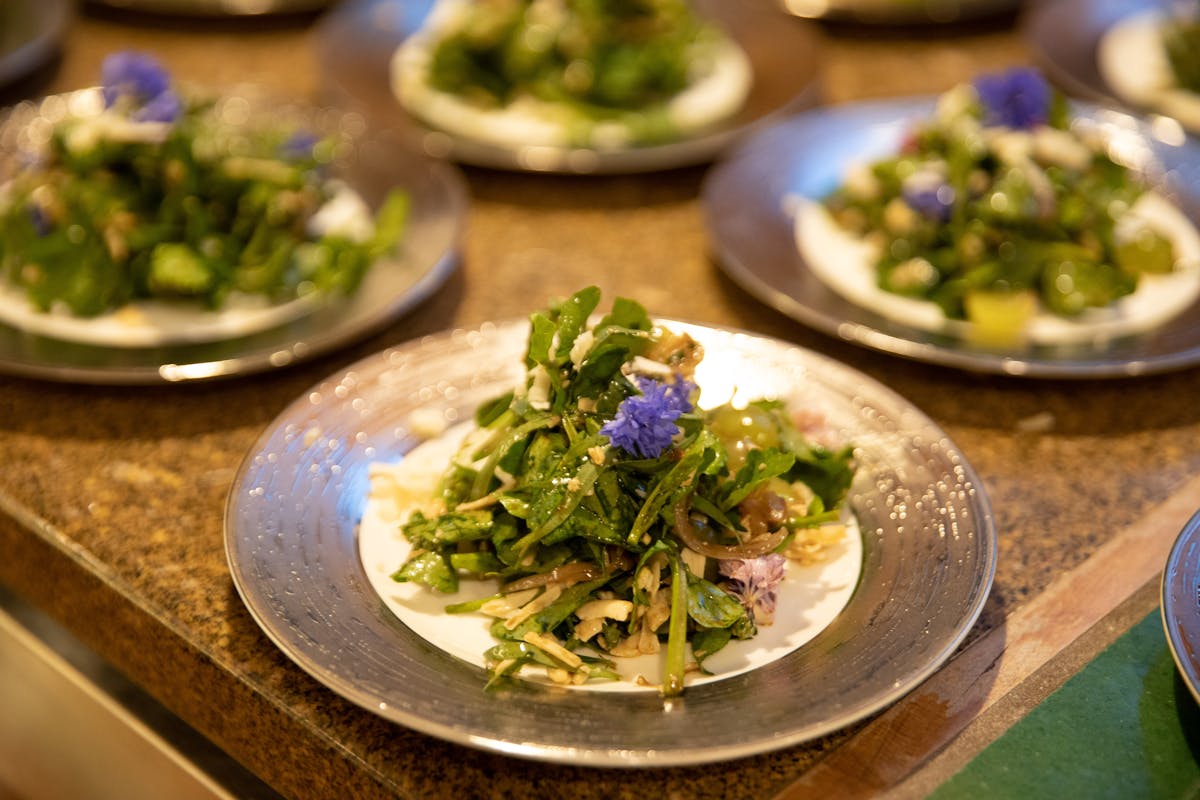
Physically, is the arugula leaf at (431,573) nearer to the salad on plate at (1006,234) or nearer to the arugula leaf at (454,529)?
the arugula leaf at (454,529)

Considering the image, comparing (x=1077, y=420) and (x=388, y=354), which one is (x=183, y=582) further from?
(x=1077, y=420)

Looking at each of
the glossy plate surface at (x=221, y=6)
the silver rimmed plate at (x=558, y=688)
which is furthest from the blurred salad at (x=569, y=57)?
the silver rimmed plate at (x=558, y=688)

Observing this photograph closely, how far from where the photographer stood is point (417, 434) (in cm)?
153

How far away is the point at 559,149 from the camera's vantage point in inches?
87.7

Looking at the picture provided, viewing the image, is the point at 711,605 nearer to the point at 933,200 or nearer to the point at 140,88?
the point at 933,200

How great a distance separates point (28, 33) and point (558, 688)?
214 cm

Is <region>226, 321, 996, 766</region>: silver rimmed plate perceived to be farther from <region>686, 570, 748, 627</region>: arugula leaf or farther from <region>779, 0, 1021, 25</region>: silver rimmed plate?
<region>779, 0, 1021, 25</region>: silver rimmed plate

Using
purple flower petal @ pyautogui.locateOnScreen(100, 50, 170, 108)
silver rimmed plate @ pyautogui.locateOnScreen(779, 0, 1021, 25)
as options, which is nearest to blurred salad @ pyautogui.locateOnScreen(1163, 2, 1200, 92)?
silver rimmed plate @ pyautogui.locateOnScreen(779, 0, 1021, 25)

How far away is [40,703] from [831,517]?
1142 mm

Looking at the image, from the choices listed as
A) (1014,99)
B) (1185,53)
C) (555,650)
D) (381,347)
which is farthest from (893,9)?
(555,650)

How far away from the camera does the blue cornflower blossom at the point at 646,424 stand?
120 centimetres

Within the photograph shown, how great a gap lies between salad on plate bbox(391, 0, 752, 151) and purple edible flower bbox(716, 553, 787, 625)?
1.17 m

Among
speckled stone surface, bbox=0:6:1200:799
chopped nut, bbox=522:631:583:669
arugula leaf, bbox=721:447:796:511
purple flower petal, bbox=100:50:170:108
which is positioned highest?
purple flower petal, bbox=100:50:170:108

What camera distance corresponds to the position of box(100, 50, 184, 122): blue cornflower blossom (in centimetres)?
188
